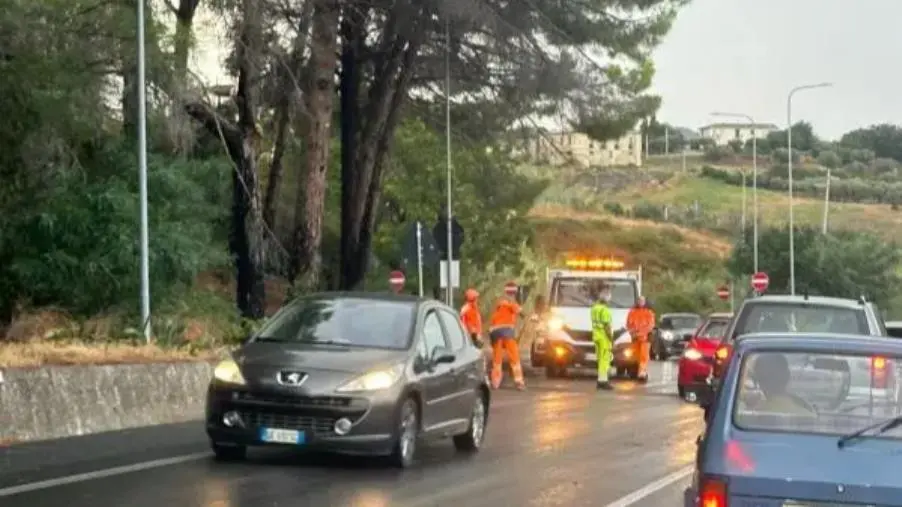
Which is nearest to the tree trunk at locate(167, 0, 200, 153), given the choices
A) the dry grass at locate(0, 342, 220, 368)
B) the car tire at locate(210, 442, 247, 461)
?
the dry grass at locate(0, 342, 220, 368)

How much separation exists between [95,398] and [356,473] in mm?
4310

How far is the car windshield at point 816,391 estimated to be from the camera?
8359 millimetres

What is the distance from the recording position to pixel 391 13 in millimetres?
38219

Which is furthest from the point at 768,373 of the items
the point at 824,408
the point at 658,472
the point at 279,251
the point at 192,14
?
the point at 279,251

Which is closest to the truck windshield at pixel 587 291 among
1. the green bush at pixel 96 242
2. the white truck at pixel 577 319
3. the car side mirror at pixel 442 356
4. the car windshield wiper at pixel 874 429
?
the white truck at pixel 577 319

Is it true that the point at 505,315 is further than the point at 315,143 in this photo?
No

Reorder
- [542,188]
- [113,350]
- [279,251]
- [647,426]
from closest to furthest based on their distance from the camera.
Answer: [113,350]
[647,426]
[279,251]
[542,188]

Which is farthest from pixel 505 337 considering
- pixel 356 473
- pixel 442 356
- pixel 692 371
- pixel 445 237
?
pixel 356 473

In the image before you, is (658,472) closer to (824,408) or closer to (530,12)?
(824,408)

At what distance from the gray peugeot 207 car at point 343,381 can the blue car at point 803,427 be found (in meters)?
6.28

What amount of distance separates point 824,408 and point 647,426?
13.4 meters

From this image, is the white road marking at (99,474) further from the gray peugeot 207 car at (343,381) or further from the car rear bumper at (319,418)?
the car rear bumper at (319,418)

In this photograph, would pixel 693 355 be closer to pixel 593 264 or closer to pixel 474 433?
pixel 474 433

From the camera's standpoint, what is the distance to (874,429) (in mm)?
8250
